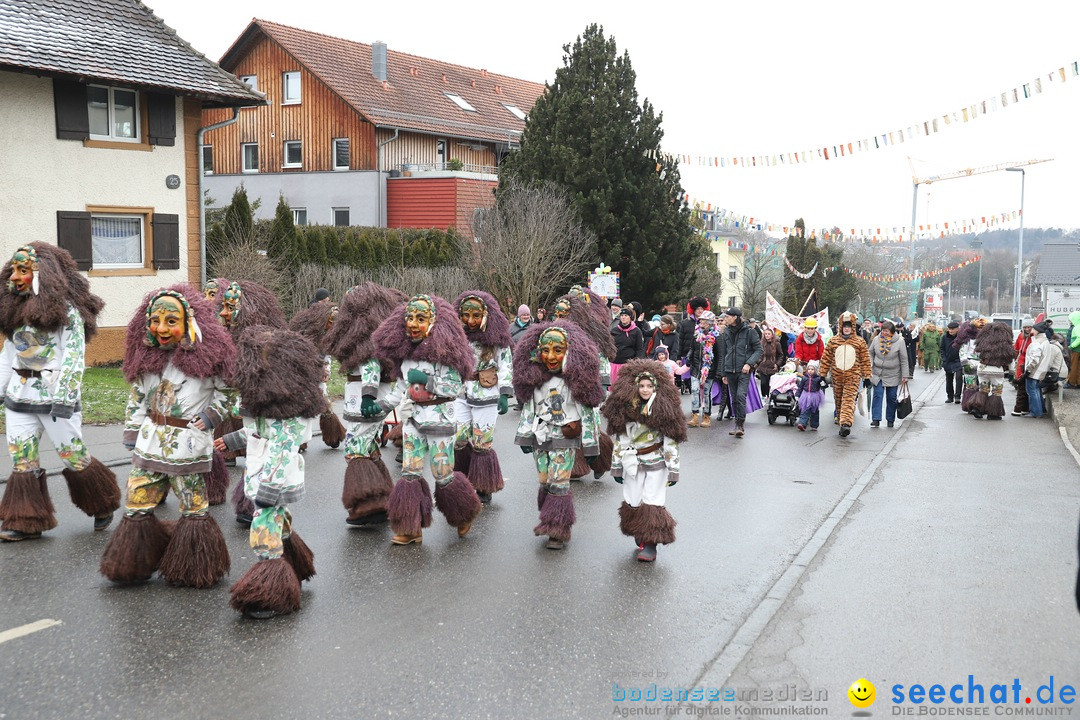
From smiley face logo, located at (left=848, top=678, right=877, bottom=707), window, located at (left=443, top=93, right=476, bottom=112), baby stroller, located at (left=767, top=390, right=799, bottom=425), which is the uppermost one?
window, located at (left=443, top=93, right=476, bottom=112)

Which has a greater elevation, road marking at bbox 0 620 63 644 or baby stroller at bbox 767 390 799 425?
road marking at bbox 0 620 63 644

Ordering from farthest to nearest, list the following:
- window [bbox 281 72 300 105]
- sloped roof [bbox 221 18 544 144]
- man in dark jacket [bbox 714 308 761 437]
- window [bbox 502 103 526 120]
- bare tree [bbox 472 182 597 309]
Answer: window [bbox 502 103 526 120], window [bbox 281 72 300 105], sloped roof [bbox 221 18 544 144], bare tree [bbox 472 182 597 309], man in dark jacket [bbox 714 308 761 437]

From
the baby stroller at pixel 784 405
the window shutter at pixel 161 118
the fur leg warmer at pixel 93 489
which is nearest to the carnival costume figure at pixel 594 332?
the fur leg warmer at pixel 93 489

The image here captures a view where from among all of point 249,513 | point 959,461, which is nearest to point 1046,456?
point 959,461

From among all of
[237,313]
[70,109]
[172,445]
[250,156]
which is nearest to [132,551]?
[172,445]

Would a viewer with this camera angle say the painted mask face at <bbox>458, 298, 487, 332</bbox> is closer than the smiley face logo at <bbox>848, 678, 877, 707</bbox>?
No

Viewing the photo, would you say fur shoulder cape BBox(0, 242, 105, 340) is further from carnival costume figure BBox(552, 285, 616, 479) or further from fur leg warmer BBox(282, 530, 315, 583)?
carnival costume figure BBox(552, 285, 616, 479)

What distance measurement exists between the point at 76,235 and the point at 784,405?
533 inches

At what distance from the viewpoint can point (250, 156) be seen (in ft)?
141

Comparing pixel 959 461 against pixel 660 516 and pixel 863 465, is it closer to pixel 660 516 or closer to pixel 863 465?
pixel 863 465

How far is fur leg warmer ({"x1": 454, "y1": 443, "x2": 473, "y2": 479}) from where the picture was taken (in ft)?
31.9

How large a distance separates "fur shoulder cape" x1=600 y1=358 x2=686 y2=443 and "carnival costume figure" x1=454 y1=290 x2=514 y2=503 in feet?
4.63

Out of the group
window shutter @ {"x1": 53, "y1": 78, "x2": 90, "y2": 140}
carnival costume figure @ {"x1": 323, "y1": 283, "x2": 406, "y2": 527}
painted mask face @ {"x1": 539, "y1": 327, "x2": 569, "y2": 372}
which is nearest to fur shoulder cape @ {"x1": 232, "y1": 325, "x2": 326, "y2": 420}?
carnival costume figure @ {"x1": 323, "y1": 283, "x2": 406, "y2": 527}

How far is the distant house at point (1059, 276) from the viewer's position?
47.4 metres
